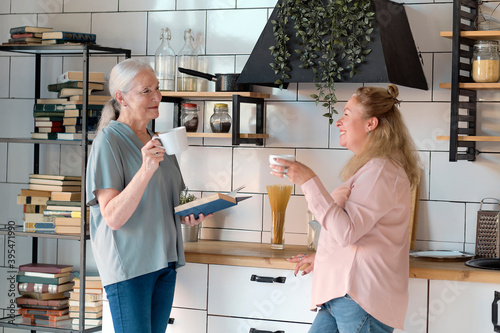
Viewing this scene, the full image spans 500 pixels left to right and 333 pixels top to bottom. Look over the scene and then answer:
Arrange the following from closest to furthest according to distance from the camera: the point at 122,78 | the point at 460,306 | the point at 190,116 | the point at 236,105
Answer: the point at 122,78 → the point at 460,306 → the point at 236,105 → the point at 190,116

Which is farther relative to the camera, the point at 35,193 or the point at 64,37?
the point at 35,193

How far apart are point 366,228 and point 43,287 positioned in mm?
2098

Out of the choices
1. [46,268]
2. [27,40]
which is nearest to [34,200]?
[46,268]

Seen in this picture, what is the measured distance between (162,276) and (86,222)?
0.97 metres

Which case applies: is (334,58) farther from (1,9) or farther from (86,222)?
(1,9)

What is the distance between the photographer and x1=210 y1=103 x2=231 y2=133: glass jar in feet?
10.8

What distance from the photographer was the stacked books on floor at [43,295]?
351 cm

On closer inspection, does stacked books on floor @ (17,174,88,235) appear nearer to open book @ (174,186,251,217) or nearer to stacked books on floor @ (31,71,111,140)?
stacked books on floor @ (31,71,111,140)

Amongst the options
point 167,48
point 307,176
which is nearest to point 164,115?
point 167,48

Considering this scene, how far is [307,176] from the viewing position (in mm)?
2188

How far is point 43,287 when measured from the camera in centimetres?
353

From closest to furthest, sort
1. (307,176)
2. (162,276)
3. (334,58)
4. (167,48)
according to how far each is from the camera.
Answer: (307,176) < (162,276) < (334,58) < (167,48)

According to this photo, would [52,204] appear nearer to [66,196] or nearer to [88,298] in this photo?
[66,196]

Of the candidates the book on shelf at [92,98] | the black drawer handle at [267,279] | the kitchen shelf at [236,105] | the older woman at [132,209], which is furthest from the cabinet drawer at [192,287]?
the book on shelf at [92,98]
